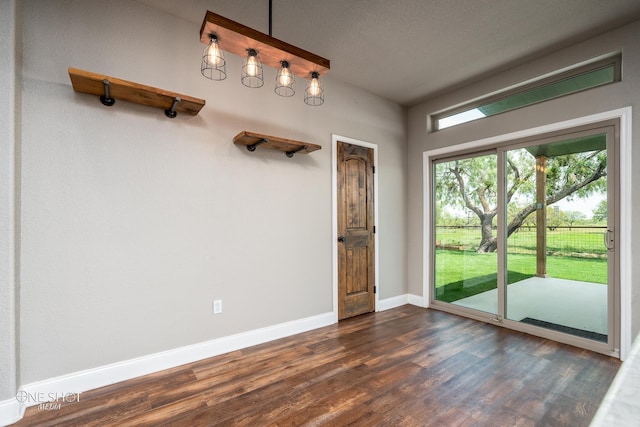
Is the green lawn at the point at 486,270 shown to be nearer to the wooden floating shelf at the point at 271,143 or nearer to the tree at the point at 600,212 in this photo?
the tree at the point at 600,212

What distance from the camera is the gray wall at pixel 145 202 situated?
2.06 metres

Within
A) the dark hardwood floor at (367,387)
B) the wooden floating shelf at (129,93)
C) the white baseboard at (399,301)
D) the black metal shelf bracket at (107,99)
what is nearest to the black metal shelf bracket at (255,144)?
the wooden floating shelf at (129,93)

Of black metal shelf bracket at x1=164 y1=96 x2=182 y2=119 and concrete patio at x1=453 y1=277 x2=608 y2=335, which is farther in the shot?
concrete patio at x1=453 y1=277 x2=608 y2=335

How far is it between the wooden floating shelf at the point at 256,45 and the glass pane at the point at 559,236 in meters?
2.75

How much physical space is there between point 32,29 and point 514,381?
434 centimetres

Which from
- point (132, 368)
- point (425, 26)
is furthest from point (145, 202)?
point (425, 26)

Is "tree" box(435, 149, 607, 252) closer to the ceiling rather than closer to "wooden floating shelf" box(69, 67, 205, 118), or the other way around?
the ceiling

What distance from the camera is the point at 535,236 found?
129 inches

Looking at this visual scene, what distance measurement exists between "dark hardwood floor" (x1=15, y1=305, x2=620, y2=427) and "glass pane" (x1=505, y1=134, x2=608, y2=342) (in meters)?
0.37

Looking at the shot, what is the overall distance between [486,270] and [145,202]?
382 centimetres

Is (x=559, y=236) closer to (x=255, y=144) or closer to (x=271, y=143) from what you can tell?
(x=271, y=143)

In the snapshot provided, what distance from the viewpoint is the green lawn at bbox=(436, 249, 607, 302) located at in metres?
2.93

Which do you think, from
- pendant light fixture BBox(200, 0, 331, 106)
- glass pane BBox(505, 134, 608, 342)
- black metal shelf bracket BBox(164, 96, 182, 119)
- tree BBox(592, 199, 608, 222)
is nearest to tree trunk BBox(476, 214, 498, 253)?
glass pane BBox(505, 134, 608, 342)

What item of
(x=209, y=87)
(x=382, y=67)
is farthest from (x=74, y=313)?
(x=382, y=67)
